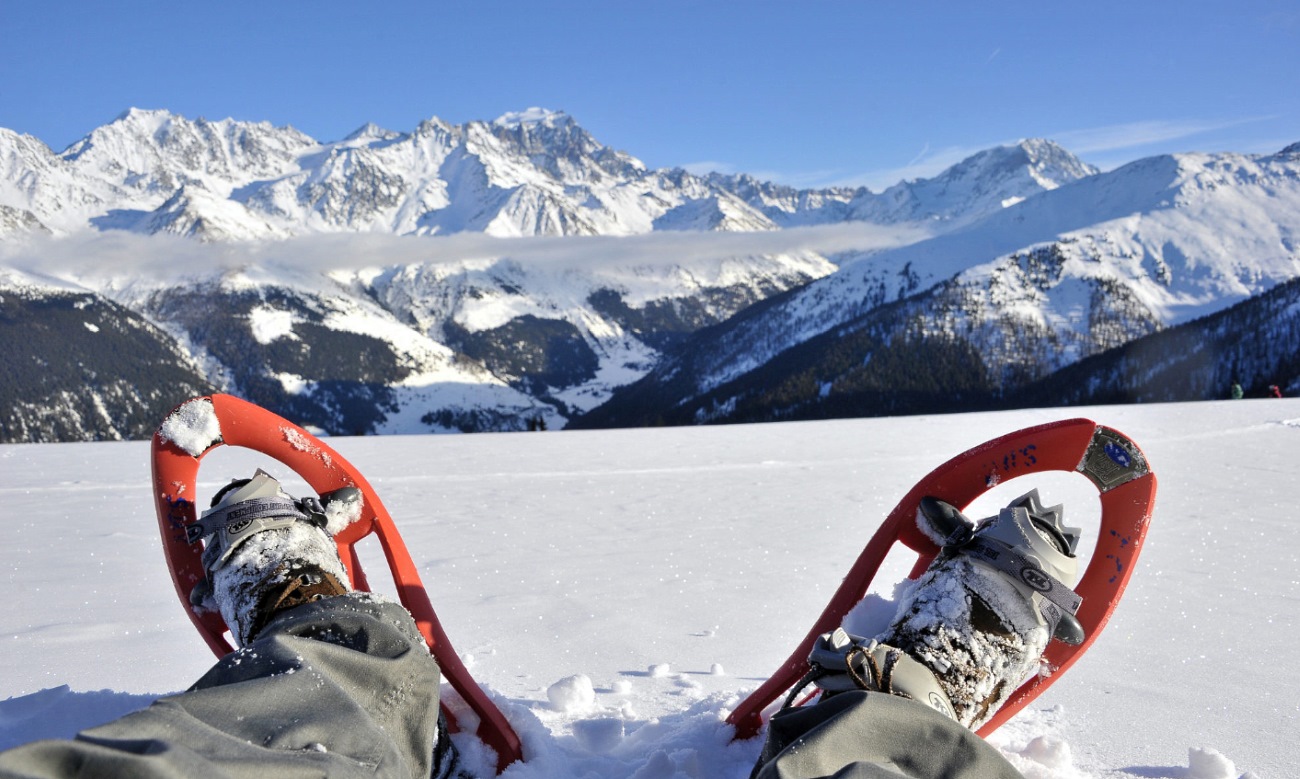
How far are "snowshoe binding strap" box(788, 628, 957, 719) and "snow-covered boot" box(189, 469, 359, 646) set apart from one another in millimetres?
1301

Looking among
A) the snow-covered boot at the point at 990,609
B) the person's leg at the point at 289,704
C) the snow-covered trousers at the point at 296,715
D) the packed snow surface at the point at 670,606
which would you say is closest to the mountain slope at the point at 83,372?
the packed snow surface at the point at 670,606

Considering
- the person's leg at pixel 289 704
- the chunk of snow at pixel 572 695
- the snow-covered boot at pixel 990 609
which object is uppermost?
the person's leg at pixel 289 704

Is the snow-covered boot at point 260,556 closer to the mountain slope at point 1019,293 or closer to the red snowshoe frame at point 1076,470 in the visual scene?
the red snowshoe frame at point 1076,470

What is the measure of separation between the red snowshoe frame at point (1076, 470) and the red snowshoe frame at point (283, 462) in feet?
4.49

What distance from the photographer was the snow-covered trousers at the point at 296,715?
0.95 m

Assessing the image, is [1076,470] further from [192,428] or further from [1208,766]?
[192,428]

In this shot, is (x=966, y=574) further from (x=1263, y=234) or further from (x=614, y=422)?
(x=1263, y=234)

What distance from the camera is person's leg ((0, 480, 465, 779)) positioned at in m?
0.97

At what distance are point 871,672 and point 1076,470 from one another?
1389mm

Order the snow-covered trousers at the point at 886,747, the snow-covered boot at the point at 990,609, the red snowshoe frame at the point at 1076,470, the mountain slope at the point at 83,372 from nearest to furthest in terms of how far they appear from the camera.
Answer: the snow-covered trousers at the point at 886,747 < the snow-covered boot at the point at 990,609 < the red snowshoe frame at the point at 1076,470 < the mountain slope at the point at 83,372

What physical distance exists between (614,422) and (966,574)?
115 meters

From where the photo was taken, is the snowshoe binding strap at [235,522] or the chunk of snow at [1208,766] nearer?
the chunk of snow at [1208,766]

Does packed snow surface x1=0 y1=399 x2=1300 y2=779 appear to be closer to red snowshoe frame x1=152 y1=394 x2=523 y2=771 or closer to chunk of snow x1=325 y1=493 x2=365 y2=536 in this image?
red snowshoe frame x1=152 y1=394 x2=523 y2=771

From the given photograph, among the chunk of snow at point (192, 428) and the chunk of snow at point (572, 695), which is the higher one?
the chunk of snow at point (192, 428)
